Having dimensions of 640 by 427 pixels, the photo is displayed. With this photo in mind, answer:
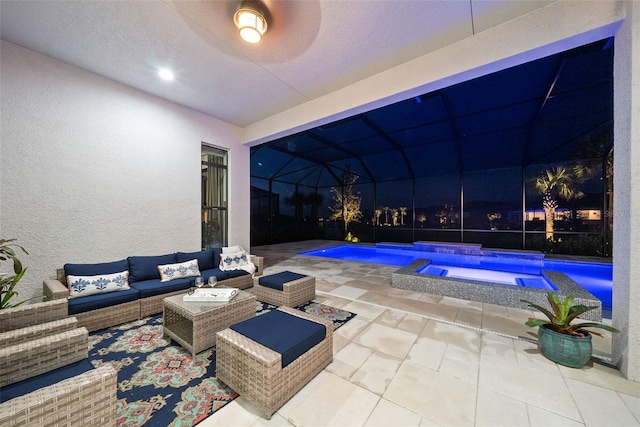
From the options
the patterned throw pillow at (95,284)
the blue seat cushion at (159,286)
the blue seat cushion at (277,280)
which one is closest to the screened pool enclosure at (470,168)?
the blue seat cushion at (277,280)

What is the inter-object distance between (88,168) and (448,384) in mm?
5128

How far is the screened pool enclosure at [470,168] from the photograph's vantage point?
4.94 m

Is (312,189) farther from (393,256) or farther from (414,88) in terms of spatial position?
(414,88)

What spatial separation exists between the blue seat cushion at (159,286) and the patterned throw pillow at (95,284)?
0.19 meters

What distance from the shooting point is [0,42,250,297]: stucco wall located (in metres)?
2.87

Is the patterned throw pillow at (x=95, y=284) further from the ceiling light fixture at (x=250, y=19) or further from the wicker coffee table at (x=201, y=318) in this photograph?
the ceiling light fixture at (x=250, y=19)

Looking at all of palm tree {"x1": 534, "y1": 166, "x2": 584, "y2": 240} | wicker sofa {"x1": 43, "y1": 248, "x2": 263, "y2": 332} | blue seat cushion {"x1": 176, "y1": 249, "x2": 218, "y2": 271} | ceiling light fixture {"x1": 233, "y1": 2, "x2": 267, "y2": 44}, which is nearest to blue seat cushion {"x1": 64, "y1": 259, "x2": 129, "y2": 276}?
wicker sofa {"x1": 43, "y1": 248, "x2": 263, "y2": 332}

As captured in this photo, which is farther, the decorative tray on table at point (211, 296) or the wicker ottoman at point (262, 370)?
the decorative tray on table at point (211, 296)

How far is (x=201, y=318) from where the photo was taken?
7.39 ft

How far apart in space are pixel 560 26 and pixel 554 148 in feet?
23.5

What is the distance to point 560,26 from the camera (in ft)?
7.54

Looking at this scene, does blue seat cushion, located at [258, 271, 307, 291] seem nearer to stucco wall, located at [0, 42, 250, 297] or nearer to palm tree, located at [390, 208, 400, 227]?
stucco wall, located at [0, 42, 250, 297]

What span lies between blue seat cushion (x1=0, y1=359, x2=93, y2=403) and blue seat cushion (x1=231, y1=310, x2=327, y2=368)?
3.21 feet

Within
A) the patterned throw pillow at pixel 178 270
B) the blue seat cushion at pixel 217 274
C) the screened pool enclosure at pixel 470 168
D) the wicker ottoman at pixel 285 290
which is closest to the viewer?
the wicker ottoman at pixel 285 290
